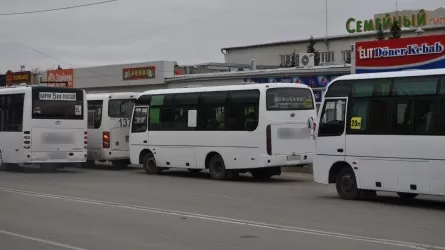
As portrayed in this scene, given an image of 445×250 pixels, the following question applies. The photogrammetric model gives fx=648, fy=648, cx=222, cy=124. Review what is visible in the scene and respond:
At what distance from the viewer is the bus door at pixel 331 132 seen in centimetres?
1502

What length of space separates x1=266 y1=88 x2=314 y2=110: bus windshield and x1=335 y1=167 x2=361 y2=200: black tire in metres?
4.43

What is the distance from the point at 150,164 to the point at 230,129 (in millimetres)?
4488

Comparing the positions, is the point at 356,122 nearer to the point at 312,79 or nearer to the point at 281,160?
the point at 281,160

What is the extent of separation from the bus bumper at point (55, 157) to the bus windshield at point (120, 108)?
258 cm

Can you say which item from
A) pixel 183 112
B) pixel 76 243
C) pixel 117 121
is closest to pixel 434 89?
pixel 76 243

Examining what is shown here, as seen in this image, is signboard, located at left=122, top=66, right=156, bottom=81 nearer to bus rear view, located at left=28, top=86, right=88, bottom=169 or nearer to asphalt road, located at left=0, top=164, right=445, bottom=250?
bus rear view, located at left=28, top=86, right=88, bottom=169

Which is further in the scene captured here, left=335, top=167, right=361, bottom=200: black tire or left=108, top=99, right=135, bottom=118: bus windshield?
left=108, top=99, right=135, bottom=118: bus windshield

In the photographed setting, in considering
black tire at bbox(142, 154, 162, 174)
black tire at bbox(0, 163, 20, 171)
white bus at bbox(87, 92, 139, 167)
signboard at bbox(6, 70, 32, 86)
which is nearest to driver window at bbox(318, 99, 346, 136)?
black tire at bbox(142, 154, 162, 174)

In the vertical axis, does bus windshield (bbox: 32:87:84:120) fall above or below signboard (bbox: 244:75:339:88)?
below

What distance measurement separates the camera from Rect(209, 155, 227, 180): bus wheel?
67.0 feet

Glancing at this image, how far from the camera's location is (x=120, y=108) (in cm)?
2588

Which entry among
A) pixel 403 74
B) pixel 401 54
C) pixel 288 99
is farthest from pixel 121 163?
pixel 403 74

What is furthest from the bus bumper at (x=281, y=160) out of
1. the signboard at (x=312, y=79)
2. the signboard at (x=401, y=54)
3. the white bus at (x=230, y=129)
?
the signboard at (x=312, y=79)

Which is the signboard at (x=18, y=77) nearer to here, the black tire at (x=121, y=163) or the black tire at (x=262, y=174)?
the black tire at (x=121, y=163)
